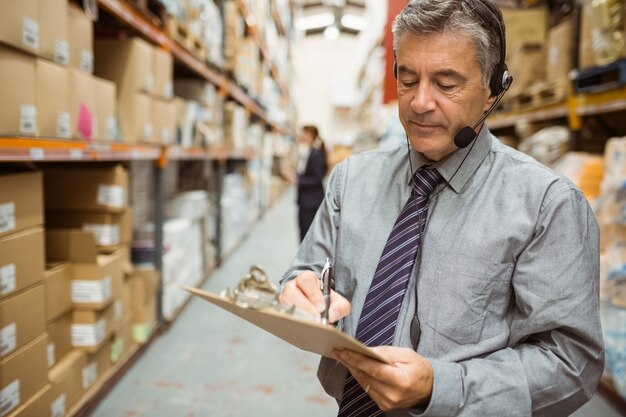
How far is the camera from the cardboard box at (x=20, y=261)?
1.67m

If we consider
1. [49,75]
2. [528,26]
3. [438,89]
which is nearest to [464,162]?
[438,89]

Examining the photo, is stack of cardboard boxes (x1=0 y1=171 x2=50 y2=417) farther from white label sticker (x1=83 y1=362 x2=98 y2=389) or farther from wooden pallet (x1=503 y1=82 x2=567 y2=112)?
wooden pallet (x1=503 y1=82 x2=567 y2=112)

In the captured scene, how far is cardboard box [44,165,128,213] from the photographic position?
2.47 metres

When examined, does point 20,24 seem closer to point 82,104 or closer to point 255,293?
point 82,104

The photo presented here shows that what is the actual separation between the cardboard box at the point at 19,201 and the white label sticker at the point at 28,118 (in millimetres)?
163

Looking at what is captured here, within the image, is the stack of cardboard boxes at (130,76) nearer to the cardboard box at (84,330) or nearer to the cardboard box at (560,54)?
the cardboard box at (84,330)

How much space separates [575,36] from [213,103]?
3.02m

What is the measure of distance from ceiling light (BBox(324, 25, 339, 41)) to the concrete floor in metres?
17.1

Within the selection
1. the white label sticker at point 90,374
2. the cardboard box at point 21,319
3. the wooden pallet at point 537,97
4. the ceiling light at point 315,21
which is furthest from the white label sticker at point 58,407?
the ceiling light at point 315,21

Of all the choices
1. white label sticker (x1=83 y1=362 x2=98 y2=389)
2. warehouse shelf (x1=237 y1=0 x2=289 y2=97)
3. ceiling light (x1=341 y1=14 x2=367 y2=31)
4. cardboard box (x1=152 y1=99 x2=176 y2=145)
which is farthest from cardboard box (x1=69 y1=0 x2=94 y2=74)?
ceiling light (x1=341 y1=14 x2=367 y2=31)

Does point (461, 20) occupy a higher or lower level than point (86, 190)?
higher

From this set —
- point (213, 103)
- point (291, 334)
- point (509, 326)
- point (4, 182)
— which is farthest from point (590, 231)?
point (213, 103)

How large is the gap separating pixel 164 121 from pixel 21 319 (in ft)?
5.76

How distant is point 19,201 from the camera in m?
1.77
